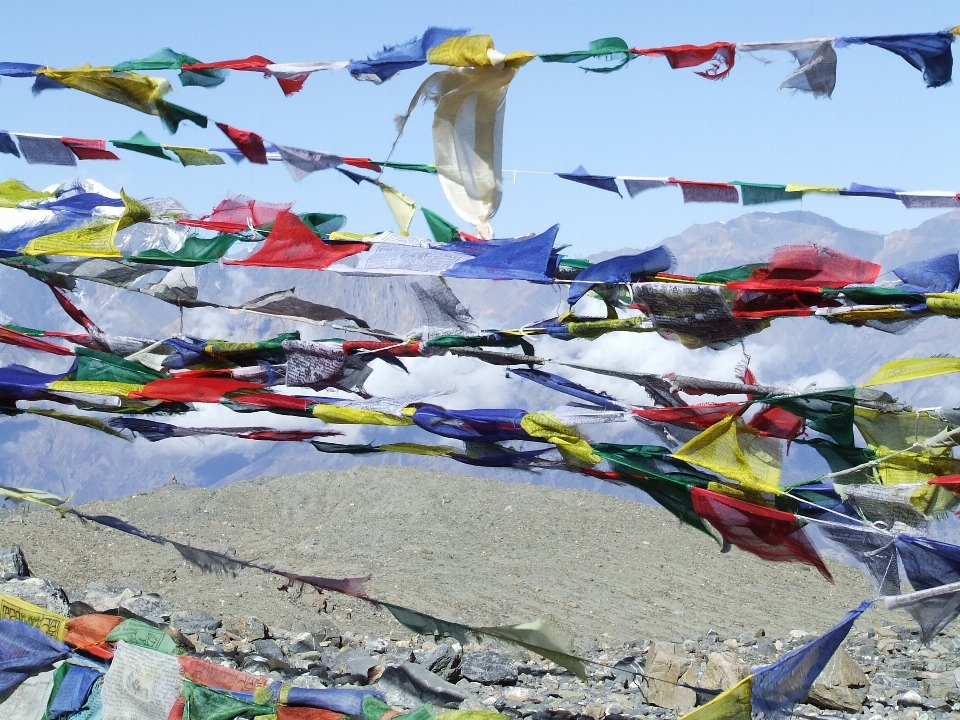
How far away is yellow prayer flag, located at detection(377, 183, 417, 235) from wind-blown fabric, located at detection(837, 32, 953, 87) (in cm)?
289

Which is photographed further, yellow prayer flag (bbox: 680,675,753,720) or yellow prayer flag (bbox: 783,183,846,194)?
yellow prayer flag (bbox: 783,183,846,194)

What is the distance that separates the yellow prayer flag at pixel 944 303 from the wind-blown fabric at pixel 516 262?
1.48 m

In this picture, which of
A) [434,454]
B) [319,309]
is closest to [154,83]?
[319,309]

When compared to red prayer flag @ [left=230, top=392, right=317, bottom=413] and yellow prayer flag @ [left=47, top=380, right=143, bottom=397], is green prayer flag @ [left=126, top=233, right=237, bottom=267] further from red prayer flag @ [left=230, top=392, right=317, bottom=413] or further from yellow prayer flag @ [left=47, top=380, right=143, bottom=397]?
red prayer flag @ [left=230, top=392, right=317, bottom=413]

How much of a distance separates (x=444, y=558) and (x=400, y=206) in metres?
8.59

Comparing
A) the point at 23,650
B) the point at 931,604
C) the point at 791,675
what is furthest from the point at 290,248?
the point at 931,604

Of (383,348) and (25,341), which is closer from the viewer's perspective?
(383,348)

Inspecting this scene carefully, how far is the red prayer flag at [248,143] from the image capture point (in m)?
6.41

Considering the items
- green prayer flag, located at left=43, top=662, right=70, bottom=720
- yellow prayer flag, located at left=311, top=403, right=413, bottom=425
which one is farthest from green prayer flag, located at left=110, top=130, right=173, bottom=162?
green prayer flag, located at left=43, top=662, right=70, bottom=720

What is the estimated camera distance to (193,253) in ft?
18.3

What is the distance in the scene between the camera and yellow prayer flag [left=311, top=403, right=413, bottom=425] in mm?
4605

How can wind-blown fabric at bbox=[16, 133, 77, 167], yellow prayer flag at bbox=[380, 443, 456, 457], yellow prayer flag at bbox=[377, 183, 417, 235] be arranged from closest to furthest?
1. yellow prayer flag at bbox=[380, 443, 456, 457]
2. yellow prayer flag at bbox=[377, 183, 417, 235]
3. wind-blown fabric at bbox=[16, 133, 77, 167]

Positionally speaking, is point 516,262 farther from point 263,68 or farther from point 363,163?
point 363,163

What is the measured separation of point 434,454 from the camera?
4.75 metres
